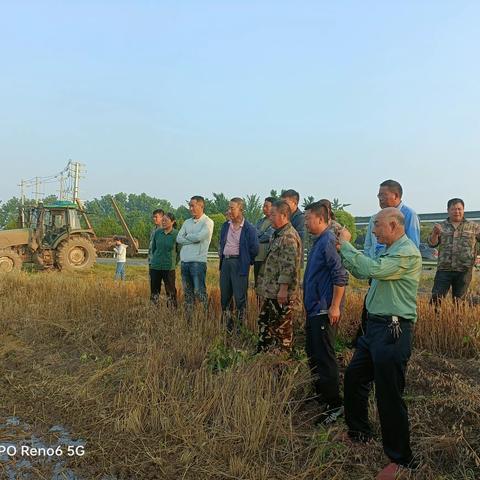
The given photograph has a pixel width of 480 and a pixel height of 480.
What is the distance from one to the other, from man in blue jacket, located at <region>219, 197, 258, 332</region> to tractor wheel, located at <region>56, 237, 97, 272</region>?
1022cm

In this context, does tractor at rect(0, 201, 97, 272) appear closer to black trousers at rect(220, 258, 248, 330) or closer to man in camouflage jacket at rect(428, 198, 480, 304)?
black trousers at rect(220, 258, 248, 330)

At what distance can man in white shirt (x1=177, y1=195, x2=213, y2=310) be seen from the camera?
226 inches

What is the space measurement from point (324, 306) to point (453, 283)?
2.93m

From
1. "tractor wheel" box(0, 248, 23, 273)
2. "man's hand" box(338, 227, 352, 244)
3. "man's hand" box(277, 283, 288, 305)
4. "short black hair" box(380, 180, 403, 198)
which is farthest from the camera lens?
"tractor wheel" box(0, 248, 23, 273)

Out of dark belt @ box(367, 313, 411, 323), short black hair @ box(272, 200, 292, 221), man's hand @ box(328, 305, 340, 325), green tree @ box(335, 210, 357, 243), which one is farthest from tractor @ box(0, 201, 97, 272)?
green tree @ box(335, 210, 357, 243)

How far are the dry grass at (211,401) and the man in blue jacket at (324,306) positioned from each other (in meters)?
0.17

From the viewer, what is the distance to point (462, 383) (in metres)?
3.28

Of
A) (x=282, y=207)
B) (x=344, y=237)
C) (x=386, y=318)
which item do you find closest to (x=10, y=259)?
(x=282, y=207)

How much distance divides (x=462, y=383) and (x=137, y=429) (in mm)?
2213

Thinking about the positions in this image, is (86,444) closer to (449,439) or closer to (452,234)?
(449,439)

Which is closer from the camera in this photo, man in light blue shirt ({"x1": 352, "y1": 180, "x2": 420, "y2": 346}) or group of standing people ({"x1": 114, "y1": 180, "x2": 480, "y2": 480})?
group of standing people ({"x1": 114, "y1": 180, "x2": 480, "y2": 480})

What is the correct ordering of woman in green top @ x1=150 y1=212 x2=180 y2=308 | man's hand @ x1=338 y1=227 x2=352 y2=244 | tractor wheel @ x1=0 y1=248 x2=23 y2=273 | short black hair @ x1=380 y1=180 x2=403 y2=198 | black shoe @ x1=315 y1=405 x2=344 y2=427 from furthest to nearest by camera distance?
tractor wheel @ x1=0 y1=248 x2=23 y2=273
woman in green top @ x1=150 y1=212 x2=180 y2=308
short black hair @ x1=380 y1=180 x2=403 y2=198
black shoe @ x1=315 y1=405 x2=344 y2=427
man's hand @ x1=338 y1=227 x2=352 y2=244

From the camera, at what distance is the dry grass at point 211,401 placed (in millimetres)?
2738

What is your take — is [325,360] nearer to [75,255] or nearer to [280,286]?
[280,286]
